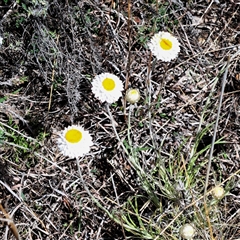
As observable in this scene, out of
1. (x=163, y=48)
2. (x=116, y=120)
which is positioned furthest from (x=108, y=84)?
(x=116, y=120)

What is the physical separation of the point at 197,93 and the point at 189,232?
2.63ft

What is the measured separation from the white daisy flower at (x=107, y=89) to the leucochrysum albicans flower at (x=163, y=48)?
173mm

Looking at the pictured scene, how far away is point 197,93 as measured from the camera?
2.08 m

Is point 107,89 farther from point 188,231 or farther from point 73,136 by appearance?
point 188,231

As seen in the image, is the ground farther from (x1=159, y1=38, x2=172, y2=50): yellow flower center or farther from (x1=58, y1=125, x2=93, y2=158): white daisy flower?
(x1=58, y1=125, x2=93, y2=158): white daisy flower

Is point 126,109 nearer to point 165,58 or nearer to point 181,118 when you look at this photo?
point 181,118

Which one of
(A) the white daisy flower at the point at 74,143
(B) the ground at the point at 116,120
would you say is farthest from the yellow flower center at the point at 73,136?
(B) the ground at the point at 116,120

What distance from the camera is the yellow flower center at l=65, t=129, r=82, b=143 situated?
4.62 feet

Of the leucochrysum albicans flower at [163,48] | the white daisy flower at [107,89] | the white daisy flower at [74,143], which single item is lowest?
the white daisy flower at [74,143]

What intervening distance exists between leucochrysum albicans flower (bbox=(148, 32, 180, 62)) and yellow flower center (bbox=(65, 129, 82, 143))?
396 millimetres

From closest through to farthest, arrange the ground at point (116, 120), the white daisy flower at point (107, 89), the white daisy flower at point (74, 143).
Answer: the white daisy flower at point (74, 143), the white daisy flower at point (107, 89), the ground at point (116, 120)

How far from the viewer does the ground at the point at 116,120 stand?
5.70ft

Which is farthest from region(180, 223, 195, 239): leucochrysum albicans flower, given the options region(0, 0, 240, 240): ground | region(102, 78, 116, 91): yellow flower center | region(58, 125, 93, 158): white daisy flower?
region(102, 78, 116, 91): yellow flower center

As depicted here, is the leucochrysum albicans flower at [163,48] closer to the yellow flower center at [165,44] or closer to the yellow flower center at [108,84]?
the yellow flower center at [165,44]
